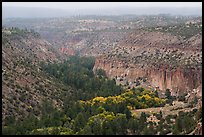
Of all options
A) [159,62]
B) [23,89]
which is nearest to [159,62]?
[159,62]

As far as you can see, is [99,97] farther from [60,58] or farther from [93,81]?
[60,58]

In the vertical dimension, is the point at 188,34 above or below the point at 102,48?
above

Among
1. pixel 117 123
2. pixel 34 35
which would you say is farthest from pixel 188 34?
pixel 34 35

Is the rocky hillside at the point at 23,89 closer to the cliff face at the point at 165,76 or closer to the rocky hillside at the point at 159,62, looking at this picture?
the cliff face at the point at 165,76

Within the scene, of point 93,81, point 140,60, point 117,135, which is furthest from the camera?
point 140,60

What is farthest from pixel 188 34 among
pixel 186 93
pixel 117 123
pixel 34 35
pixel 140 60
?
pixel 34 35

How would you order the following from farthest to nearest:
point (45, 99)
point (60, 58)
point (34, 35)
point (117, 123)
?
point (34, 35)
point (60, 58)
point (45, 99)
point (117, 123)

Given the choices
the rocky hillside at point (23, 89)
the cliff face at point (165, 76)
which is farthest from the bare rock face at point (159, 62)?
the rocky hillside at point (23, 89)

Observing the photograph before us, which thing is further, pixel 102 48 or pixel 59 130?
pixel 102 48

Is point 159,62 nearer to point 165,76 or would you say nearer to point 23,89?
point 165,76
